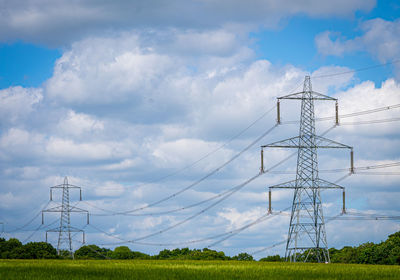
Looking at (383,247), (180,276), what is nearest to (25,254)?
(383,247)

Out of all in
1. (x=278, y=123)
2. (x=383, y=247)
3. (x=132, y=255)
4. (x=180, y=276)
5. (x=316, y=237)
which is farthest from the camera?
(x=132, y=255)

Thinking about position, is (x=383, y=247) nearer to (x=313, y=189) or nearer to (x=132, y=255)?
(x=313, y=189)

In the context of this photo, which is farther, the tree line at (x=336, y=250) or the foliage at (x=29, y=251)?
the foliage at (x=29, y=251)

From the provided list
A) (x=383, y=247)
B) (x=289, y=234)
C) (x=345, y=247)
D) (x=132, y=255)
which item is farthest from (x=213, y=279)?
(x=132, y=255)

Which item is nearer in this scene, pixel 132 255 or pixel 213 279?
pixel 213 279

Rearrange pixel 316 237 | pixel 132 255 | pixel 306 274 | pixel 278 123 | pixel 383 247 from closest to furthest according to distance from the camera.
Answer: pixel 306 274
pixel 316 237
pixel 278 123
pixel 383 247
pixel 132 255

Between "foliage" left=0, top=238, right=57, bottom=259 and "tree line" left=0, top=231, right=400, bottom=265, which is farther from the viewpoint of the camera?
"foliage" left=0, top=238, right=57, bottom=259

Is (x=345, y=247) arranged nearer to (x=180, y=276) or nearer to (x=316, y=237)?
(x=316, y=237)

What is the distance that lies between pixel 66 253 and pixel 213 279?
11107 cm

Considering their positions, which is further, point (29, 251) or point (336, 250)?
point (336, 250)

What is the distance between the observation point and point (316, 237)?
6588 cm

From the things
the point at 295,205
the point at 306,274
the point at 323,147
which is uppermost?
the point at 323,147

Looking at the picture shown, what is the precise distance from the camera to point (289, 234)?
2603 inches

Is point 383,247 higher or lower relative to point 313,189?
lower
